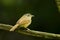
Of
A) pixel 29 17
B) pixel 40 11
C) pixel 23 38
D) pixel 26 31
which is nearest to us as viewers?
pixel 26 31

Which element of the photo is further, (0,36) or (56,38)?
(0,36)

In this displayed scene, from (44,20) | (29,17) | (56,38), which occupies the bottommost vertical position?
(56,38)

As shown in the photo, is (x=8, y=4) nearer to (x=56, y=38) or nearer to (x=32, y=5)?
(x=32, y=5)

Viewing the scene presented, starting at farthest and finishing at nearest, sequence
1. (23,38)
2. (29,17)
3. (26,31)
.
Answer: (23,38) < (29,17) < (26,31)

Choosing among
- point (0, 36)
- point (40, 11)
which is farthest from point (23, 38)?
point (40, 11)

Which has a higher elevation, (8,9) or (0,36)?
(8,9)
